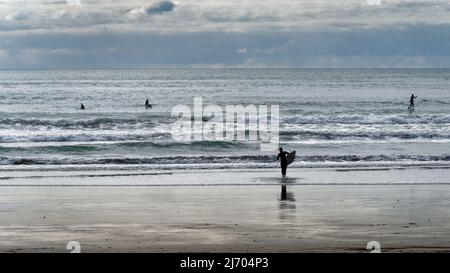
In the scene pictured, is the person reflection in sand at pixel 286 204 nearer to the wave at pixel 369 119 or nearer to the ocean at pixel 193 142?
the ocean at pixel 193 142

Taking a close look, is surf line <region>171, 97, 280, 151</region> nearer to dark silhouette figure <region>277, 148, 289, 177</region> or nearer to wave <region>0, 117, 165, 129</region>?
wave <region>0, 117, 165, 129</region>

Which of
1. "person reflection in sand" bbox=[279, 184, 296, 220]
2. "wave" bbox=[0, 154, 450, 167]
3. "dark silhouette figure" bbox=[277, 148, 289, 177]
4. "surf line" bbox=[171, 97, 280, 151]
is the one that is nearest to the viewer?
"person reflection in sand" bbox=[279, 184, 296, 220]

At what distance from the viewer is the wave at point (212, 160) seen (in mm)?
33281

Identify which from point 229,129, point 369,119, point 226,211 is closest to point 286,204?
point 226,211

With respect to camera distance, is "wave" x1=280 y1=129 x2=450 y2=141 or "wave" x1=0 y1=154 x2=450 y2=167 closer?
"wave" x1=0 y1=154 x2=450 y2=167

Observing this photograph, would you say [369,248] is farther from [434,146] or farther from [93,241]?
[434,146]

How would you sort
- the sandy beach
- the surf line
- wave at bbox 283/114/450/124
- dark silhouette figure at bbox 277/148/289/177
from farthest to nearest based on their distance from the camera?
wave at bbox 283/114/450/124 < the surf line < dark silhouette figure at bbox 277/148/289/177 < the sandy beach

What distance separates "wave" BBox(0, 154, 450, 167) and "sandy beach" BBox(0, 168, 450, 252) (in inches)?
191

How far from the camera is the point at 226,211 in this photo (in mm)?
18984

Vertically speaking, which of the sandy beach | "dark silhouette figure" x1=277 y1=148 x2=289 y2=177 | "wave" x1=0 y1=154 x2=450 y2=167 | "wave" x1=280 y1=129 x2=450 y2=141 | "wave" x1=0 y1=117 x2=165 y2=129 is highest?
"wave" x1=0 y1=117 x2=165 y2=129

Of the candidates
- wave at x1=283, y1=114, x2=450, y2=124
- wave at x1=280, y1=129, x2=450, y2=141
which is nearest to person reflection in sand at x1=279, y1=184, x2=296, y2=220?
wave at x1=280, y1=129, x2=450, y2=141

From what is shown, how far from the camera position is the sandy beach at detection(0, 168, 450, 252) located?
14.9 metres

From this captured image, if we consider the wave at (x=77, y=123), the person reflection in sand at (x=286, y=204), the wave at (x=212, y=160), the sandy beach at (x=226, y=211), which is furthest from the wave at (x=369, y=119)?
the person reflection in sand at (x=286, y=204)
